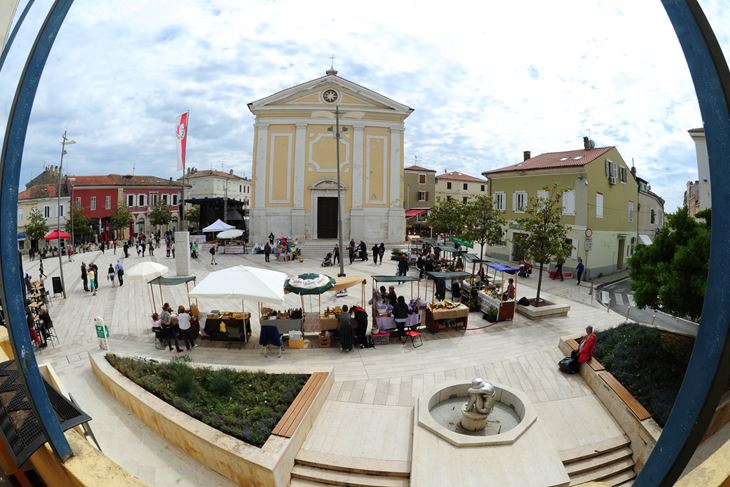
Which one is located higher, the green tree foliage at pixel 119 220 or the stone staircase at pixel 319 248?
the green tree foliage at pixel 119 220

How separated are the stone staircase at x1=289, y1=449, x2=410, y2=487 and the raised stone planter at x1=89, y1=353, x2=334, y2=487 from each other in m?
0.20

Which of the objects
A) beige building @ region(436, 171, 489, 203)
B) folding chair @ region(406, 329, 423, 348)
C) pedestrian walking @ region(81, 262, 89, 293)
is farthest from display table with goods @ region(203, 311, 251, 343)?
beige building @ region(436, 171, 489, 203)

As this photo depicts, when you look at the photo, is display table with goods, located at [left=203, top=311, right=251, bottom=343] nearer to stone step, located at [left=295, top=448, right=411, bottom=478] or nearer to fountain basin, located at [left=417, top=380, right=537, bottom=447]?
stone step, located at [left=295, top=448, right=411, bottom=478]

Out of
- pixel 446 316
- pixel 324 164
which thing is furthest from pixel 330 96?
pixel 446 316

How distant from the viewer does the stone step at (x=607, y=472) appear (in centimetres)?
616

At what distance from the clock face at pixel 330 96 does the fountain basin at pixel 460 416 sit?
30.0 meters

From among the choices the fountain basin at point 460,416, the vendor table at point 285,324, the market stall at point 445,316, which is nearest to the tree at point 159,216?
the vendor table at point 285,324

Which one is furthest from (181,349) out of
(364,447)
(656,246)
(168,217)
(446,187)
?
(446,187)

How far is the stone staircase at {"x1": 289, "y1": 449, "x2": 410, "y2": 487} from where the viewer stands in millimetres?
5984

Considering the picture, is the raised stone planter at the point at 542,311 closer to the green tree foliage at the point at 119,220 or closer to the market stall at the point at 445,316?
the market stall at the point at 445,316

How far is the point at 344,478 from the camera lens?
19.9 feet

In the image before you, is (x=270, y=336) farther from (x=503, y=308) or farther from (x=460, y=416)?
(x=503, y=308)

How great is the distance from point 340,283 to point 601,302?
11.0 meters

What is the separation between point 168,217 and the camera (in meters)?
55.1
